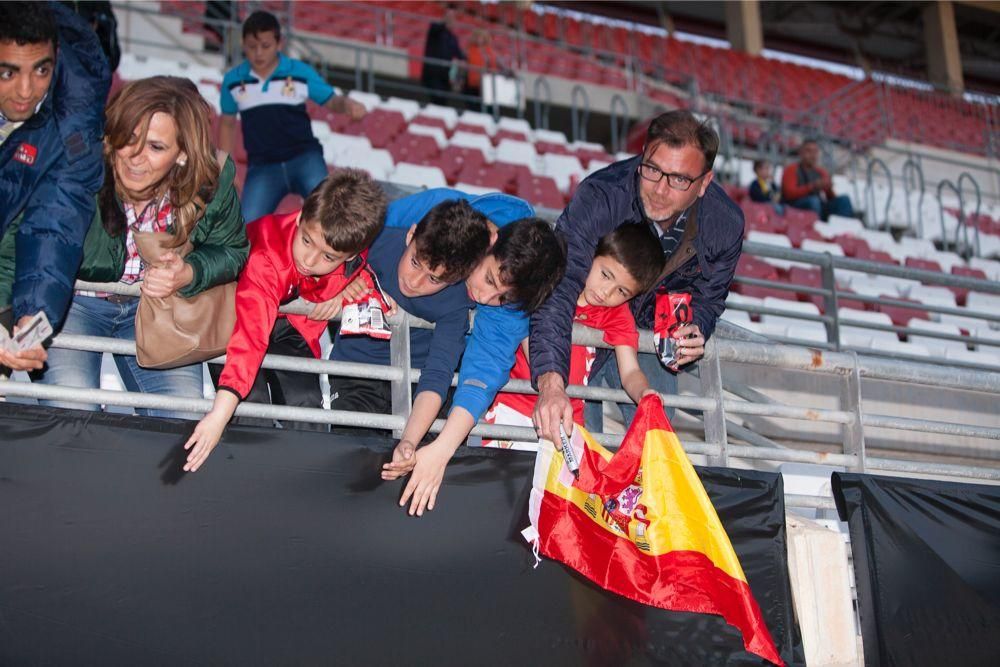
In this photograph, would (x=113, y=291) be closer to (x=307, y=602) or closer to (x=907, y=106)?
(x=307, y=602)

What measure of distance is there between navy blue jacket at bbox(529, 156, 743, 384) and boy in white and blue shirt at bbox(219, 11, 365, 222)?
1757mm

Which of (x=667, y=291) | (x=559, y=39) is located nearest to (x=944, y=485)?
(x=667, y=291)

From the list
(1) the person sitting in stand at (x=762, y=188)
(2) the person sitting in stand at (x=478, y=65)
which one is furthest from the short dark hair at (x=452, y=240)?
(2) the person sitting in stand at (x=478, y=65)

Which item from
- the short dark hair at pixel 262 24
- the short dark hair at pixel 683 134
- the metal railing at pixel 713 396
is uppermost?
the short dark hair at pixel 262 24

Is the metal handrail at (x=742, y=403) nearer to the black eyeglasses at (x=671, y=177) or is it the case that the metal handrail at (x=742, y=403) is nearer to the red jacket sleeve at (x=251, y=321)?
the red jacket sleeve at (x=251, y=321)

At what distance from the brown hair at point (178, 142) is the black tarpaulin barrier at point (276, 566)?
52 centimetres

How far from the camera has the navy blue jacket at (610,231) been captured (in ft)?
9.37

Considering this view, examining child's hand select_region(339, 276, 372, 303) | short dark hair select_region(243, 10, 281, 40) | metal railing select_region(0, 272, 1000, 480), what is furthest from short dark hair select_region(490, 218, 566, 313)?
short dark hair select_region(243, 10, 281, 40)

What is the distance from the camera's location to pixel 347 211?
2586 millimetres

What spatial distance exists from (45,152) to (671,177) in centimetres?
173

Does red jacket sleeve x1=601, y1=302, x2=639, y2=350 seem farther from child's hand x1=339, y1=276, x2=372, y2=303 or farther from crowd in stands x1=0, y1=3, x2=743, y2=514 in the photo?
child's hand x1=339, y1=276, x2=372, y2=303

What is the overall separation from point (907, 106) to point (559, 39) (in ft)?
22.0

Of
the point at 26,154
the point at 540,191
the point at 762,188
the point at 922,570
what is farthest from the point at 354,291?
the point at 762,188

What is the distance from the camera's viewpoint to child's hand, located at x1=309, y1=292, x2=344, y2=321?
2.75 meters
